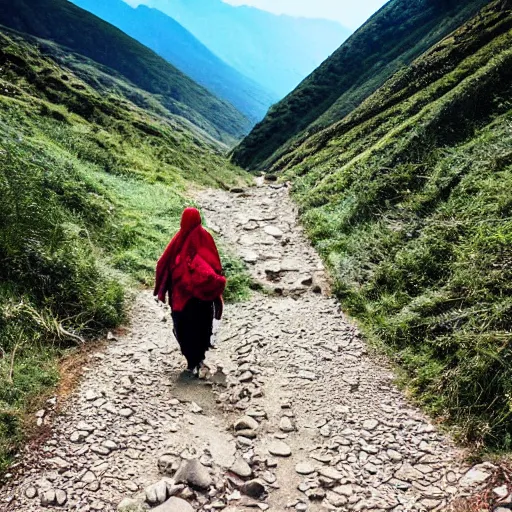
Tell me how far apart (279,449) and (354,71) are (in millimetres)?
67186

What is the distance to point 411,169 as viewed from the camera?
→ 1223 cm

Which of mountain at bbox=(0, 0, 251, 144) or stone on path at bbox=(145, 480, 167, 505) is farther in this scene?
mountain at bbox=(0, 0, 251, 144)

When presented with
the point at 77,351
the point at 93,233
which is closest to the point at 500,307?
the point at 77,351

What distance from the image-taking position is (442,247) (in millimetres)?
8188

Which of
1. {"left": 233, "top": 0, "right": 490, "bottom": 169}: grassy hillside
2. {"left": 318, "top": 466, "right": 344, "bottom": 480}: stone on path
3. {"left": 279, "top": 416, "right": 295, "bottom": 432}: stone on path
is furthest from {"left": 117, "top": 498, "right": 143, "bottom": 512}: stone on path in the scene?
{"left": 233, "top": 0, "right": 490, "bottom": 169}: grassy hillside

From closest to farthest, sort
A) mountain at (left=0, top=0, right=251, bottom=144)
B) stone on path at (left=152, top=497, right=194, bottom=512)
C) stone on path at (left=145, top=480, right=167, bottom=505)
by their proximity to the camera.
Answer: stone on path at (left=152, top=497, right=194, bottom=512) → stone on path at (left=145, top=480, right=167, bottom=505) → mountain at (left=0, top=0, right=251, bottom=144)

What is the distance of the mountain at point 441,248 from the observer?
219 inches

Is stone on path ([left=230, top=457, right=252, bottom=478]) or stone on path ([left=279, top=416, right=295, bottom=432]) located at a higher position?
stone on path ([left=279, top=416, right=295, bottom=432])

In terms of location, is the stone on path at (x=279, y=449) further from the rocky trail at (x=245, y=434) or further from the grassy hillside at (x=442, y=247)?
the grassy hillside at (x=442, y=247)

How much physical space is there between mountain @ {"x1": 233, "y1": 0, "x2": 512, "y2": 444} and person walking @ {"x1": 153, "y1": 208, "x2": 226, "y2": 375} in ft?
9.69

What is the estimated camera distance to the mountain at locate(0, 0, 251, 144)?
145 m

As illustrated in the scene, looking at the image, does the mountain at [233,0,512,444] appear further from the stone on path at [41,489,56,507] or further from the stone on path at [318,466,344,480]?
the stone on path at [41,489,56,507]

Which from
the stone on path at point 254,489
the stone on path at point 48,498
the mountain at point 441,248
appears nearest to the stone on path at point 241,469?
the stone on path at point 254,489

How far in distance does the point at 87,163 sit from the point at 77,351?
40.7 ft
